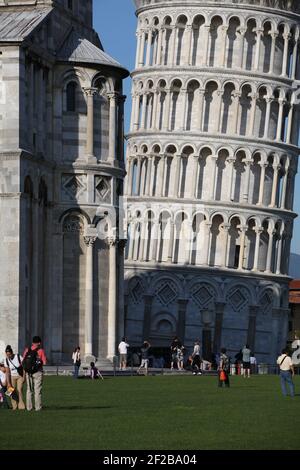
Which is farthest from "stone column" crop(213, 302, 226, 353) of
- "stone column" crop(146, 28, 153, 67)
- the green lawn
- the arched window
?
the green lawn

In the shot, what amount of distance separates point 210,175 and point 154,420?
302 ft

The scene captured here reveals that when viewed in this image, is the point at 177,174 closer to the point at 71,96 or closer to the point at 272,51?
the point at 272,51

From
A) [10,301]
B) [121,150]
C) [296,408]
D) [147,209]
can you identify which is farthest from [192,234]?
[296,408]

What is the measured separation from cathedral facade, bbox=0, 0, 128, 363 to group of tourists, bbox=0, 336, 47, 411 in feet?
82.5

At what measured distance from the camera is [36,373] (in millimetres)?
41250

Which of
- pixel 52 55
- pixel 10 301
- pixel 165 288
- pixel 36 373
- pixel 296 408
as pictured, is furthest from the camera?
pixel 165 288

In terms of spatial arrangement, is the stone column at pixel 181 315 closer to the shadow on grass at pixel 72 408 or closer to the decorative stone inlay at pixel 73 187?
the decorative stone inlay at pixel 73 187

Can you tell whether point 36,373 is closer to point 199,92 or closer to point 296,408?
point 296,408

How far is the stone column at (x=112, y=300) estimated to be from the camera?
7325 centimetres

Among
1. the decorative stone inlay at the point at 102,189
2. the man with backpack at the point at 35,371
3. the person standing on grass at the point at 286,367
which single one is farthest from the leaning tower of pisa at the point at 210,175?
the man with backpack at the point at 35,371

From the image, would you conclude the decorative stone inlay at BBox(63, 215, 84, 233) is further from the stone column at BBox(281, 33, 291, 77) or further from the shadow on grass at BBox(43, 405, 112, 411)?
the stone column at BBox(281, 33, 291, 77)

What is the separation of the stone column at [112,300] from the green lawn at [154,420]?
57.5 feet

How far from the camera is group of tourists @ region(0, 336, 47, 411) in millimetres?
41250

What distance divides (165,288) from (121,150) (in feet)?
175
